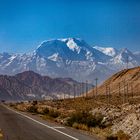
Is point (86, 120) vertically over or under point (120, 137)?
over

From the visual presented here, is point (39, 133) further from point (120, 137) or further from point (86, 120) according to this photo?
point (86, 120)

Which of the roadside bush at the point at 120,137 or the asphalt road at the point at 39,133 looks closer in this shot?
the roadside bush at the point at 120,137

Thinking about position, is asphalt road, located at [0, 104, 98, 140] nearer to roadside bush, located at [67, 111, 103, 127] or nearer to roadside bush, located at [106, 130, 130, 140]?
roadside bush, located at [106, 130, 130, 140]

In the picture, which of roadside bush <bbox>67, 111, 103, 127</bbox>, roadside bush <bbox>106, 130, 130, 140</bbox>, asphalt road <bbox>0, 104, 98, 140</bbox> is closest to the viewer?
roadside bush <bbox>106, 130, 130, 140</bbox>

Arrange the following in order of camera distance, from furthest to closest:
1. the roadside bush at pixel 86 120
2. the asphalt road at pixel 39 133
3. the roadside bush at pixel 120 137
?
1. the roadside bush at pixel 86 120
2. the asphalt road at pixel 39 133
3. the roadside bush at pixel 120 137

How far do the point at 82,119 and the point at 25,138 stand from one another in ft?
42.1

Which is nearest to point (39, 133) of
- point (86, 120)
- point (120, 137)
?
point (120, 137)

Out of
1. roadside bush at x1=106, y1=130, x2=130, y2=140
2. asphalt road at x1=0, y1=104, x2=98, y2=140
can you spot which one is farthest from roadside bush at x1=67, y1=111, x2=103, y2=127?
roadside bush at x1=106, y1=130, x2=130, y2=140

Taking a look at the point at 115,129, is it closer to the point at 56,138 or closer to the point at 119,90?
the point at 56,138

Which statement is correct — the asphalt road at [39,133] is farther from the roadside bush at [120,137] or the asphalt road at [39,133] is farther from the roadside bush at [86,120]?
the roadside bush at [86,120]

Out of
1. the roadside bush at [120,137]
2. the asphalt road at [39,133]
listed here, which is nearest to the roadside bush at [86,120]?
the asphalt road at [39,133]

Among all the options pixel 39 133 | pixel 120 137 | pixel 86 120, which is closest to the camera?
pixel 120 137

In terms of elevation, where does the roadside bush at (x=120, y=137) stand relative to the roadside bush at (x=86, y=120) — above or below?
below

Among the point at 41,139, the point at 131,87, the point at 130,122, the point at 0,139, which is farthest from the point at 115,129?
the point at 131,87
